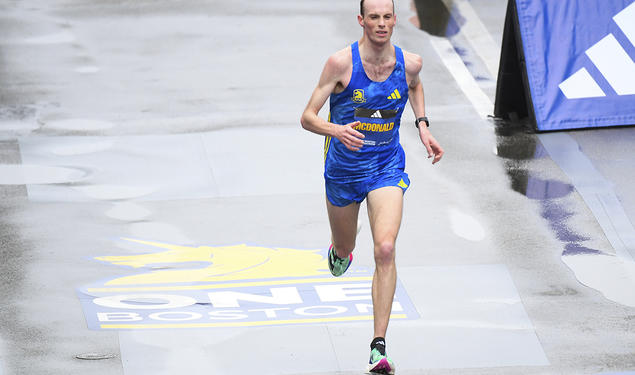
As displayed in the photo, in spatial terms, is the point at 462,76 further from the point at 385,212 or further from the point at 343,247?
the point at 385,212

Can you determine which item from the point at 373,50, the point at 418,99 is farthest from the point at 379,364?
the point at 373,50

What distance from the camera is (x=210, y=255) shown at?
33.1ft

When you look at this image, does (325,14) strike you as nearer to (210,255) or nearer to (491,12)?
(491,12)

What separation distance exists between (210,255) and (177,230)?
0.67 meters

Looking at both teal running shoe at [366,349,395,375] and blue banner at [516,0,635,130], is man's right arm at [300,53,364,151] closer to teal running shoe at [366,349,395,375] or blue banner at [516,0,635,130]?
teal running shoe at [366,349,395,375]

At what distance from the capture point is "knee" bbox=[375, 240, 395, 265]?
7219 millimetres

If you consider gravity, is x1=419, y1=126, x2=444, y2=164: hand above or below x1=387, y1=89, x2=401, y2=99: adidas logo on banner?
below

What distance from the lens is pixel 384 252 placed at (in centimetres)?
722

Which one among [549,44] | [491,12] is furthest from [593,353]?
[491,12]

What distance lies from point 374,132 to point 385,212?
56 cm

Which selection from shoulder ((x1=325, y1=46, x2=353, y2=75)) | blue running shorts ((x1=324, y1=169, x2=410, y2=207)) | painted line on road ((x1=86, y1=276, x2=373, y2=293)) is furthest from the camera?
painted line on road ((x1=86, y1=276, x2=373, y2=293))

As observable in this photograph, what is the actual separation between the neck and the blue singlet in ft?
0.14

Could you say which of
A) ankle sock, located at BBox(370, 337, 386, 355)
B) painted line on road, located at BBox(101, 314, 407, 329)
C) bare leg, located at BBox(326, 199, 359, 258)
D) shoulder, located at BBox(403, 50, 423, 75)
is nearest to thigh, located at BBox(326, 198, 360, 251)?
bare leg, located at BBox(326, 199, 359, 258)

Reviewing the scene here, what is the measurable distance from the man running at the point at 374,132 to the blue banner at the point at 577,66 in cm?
565
